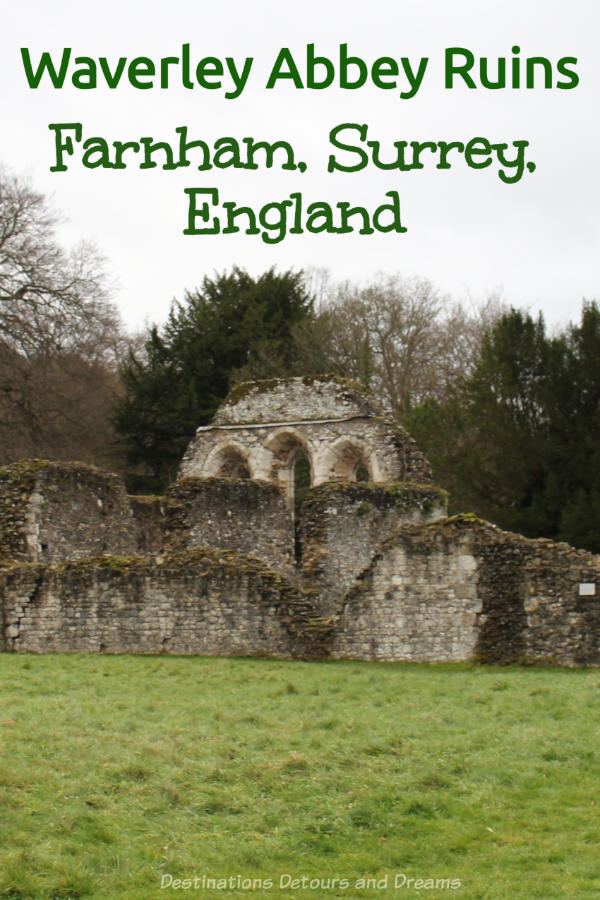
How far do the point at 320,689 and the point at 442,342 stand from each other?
Result: 31135mm

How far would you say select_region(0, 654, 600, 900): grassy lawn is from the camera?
259 inches

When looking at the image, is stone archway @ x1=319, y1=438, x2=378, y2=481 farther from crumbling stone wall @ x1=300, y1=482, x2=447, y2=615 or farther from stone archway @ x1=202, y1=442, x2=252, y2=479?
crumbling stone wall @ x1=300, y1=482, x2=447, y2=615

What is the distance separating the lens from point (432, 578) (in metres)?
15.9

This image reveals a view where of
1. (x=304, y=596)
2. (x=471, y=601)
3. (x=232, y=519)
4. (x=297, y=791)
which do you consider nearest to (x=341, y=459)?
(x=232, y=519)

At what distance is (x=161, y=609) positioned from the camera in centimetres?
1638

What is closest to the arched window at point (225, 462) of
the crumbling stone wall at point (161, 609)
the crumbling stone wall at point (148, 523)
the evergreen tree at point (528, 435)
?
the evergreen tree at point (528, 435)

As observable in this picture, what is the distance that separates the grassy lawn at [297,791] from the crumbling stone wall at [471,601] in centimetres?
251

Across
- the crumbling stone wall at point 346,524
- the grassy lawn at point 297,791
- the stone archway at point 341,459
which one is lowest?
the grassy lawn at point 297,791

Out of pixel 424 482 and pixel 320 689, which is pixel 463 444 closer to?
pixel 424 482

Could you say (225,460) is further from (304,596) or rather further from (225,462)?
(304,596)

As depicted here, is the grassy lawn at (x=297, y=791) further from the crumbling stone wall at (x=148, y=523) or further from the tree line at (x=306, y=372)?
the tree line at (x=306, y=372)

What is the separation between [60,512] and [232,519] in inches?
129

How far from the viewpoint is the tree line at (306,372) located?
28.0m

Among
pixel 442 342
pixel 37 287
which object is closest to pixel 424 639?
pixel 37 287
